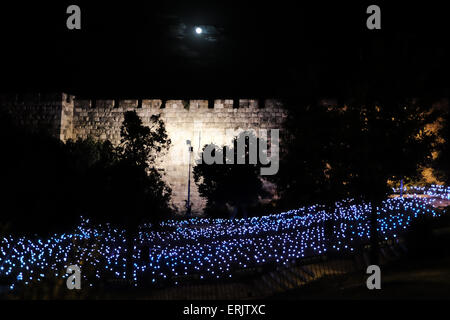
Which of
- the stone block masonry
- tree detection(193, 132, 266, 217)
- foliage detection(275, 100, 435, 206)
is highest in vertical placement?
the stone block masonry

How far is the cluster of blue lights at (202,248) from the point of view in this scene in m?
9.23

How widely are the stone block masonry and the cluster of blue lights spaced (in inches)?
289

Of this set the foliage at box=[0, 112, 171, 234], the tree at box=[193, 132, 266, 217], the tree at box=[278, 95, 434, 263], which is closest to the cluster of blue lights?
the foliage at box=[0, 112, 171, 234]

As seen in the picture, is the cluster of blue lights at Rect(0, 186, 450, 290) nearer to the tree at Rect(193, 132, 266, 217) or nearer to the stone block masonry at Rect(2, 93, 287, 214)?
the tree at Rect(193, 132, 266, 217)

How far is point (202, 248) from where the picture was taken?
428 inches

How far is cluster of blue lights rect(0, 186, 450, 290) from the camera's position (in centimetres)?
923

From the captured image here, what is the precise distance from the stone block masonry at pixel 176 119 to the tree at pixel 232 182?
2497mm

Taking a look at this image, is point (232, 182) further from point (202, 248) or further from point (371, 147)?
point (371, 147)

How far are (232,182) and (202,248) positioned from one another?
18.6ft

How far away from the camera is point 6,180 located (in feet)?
43.3

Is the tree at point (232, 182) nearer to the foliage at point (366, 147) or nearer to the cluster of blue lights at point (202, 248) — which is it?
the cluster of blue lights at point (202, 248)
